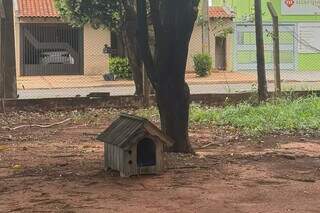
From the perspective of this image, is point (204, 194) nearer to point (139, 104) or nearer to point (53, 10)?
point (139, 104)

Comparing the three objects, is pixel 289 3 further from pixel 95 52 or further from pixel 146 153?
pixel 146 153

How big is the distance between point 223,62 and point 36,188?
2983cm

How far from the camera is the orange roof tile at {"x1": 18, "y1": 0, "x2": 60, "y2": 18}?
32750 mm

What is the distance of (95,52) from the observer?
1324 inches

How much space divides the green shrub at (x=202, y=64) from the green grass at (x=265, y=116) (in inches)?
628

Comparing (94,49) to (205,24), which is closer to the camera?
(205,24)

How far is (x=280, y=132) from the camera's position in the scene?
36.3ft

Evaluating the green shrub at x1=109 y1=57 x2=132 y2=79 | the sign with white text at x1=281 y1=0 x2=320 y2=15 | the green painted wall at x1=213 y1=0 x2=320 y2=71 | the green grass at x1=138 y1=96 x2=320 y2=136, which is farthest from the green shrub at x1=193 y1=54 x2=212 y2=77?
the green grass at x1=138 y1=96 x2=320 y2=136

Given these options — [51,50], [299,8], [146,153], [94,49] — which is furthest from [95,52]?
[146,153]

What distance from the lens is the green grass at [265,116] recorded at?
11.5m

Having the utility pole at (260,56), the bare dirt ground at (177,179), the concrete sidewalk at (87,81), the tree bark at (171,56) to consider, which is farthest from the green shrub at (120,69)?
the tree bark at (171,56)

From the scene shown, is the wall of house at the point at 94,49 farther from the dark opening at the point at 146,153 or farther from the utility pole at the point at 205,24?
the dark opening at the point at 146,153

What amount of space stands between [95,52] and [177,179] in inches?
1067

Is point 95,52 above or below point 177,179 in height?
above
